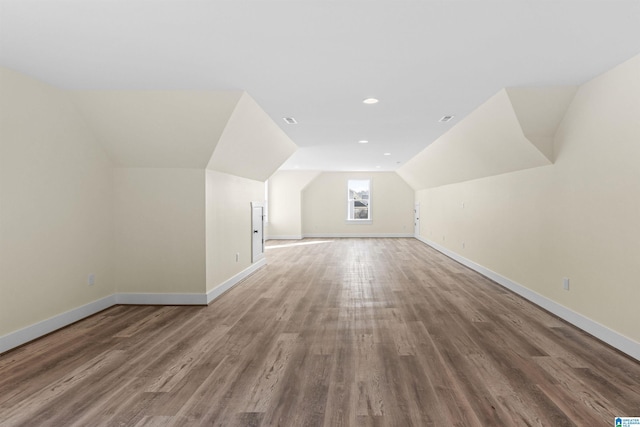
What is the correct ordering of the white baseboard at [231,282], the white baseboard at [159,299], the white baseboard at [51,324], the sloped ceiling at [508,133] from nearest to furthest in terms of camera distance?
the white baseboard at [51,324] < the sloped ceiling at [508,133] < the white baseboard at [159,299] < the white baseboard at [231,282]

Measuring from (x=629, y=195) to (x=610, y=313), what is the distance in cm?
110

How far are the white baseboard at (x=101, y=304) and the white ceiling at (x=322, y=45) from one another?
7.93 feet

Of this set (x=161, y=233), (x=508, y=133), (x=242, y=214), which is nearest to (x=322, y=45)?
(x=508, y=133)

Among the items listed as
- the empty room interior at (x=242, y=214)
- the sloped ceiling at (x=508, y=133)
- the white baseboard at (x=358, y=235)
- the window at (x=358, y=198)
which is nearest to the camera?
the empty room interior at (x=242, y=214)

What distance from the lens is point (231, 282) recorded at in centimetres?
531

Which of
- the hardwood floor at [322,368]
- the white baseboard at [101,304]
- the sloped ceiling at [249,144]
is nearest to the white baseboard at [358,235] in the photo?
the sloped ceiling at [249,144]

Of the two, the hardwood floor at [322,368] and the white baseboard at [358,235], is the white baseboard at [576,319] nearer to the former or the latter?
the hardwood floor at [322,368]

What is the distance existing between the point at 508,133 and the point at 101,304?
218 inches

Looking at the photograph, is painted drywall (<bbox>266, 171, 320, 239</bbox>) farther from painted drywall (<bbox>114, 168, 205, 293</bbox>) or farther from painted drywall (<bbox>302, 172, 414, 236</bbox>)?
painted drywall (<bbox>114, 168, 205, 293</bbox>)

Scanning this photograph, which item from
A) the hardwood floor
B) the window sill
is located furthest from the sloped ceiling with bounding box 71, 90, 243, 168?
the window sill

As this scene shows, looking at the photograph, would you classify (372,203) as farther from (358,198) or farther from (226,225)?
(226,225)

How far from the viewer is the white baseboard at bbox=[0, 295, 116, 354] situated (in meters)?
3.01

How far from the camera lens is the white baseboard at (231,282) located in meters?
4.59

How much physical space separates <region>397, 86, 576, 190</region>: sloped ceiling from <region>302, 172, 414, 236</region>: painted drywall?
20.7 ft
